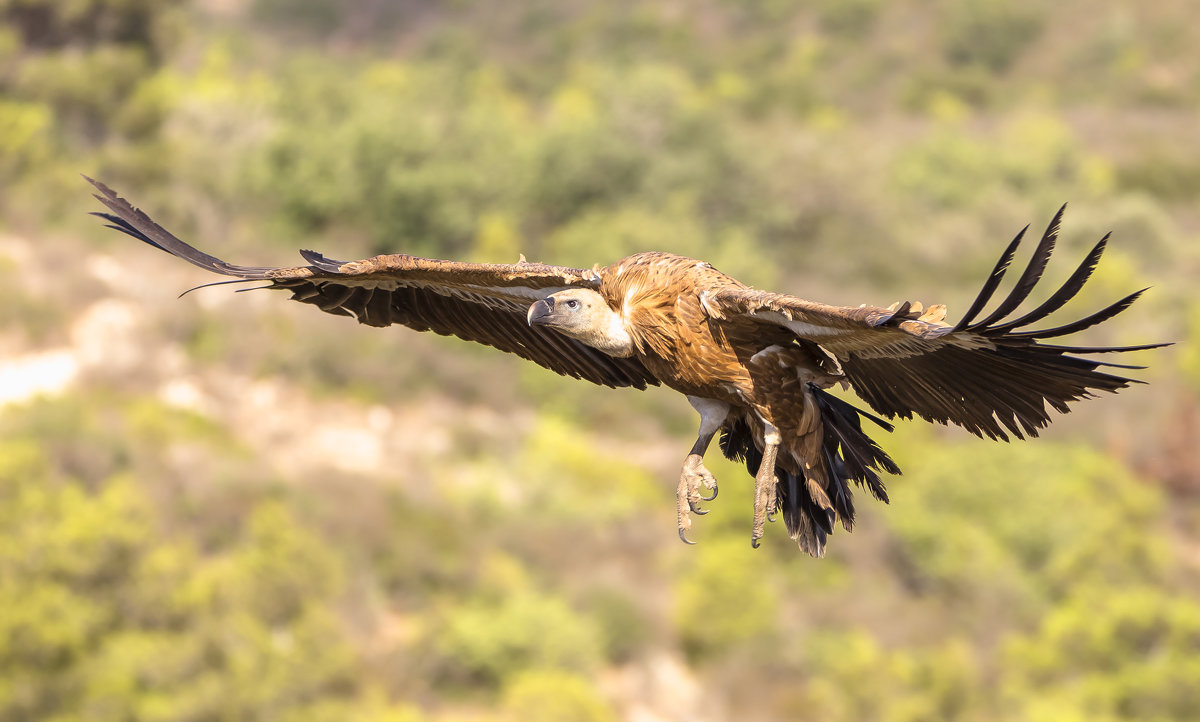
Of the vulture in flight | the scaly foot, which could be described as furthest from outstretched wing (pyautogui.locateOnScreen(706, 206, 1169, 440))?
the scaly foot

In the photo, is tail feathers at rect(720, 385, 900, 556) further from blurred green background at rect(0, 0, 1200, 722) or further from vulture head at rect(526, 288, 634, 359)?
blurred green background at rect(0, 0, 1200, 722)

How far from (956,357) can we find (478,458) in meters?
36.5

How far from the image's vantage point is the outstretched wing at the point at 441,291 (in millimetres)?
6844

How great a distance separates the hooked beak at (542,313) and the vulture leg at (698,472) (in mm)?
706

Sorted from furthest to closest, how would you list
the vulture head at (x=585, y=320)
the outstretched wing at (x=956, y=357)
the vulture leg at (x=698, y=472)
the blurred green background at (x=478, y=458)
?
the blurred green background at (x=478, y=458) < the vulture head at (x=585, y=320) < the vulture leg at (x=698, y=472) < the outstretched wing at (x=956, y=357)

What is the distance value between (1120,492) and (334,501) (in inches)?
863

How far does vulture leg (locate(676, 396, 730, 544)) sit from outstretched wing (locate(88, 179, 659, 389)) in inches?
14.6

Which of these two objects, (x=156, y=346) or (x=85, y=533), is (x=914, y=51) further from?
(x=85, y=533)

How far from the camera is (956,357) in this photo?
5684mm

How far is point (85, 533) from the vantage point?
29.2m

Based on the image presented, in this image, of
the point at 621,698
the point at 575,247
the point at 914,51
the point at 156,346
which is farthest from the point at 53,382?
the point at 914,51

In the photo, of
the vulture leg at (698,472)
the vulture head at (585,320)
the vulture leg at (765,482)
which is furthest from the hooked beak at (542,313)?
the vulture leg at (765,482)

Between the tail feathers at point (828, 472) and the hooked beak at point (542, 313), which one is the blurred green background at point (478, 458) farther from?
the hooked beak at point (542, 313)

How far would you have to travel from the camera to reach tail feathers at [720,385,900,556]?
6.43m
